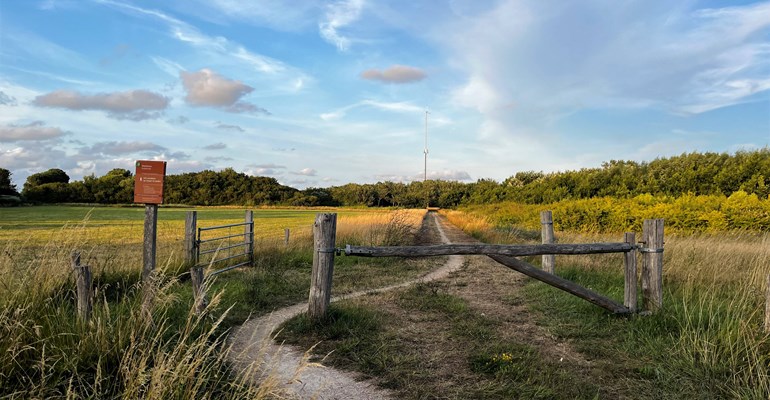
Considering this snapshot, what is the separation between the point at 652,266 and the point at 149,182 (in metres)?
7.34

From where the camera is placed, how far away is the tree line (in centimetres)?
2200

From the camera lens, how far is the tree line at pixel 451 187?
22.0 meters

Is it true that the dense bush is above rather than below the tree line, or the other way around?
below

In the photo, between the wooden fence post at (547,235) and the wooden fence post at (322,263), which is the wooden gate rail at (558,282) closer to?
the wooden fence post at (322,263)

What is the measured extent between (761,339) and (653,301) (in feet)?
5.48

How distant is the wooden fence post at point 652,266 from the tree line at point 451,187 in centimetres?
1682

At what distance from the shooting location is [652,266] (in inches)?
238

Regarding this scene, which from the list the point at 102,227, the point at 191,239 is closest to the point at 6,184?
the point at 102,227

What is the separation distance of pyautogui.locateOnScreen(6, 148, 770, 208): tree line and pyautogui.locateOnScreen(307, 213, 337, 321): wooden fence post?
804 inches

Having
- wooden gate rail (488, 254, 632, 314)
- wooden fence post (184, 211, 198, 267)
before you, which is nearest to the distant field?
wooden fence post (184, 211, 198, 267)

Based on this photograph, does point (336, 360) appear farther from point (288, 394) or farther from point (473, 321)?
point (473, 321)

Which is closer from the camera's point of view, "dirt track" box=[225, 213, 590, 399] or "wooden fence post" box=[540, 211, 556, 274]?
"dirt track" box=[225, 213, 590, 399]

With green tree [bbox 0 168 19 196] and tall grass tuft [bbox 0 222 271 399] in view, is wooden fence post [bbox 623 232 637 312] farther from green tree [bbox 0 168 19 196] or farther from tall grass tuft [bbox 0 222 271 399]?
green tree [bbox 0 168 19 196]

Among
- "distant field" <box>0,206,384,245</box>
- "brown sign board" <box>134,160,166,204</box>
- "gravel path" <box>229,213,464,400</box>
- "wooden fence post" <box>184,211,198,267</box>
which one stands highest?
"brown sign board" <box>134,160,166,204</box>
